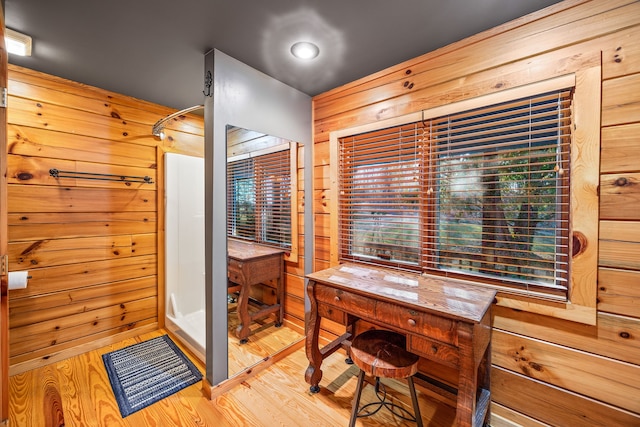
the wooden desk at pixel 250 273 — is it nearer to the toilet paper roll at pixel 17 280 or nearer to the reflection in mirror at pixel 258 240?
the reflection in mirror at pixel 258 240

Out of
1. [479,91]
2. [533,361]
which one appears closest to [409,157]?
[479,91]

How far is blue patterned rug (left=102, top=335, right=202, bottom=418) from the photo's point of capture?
5.81 ft

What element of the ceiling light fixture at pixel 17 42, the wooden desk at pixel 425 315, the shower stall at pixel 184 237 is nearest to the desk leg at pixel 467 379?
the wooden desk at pixel 425 315

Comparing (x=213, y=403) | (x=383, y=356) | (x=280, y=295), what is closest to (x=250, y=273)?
(x=280, y=295)

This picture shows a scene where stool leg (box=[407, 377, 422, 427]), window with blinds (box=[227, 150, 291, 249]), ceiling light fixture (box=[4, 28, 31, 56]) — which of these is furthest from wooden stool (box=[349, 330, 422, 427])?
ceiling light fixture (box=[4, 28, 31, 56])

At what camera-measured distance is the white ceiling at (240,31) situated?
138 centimetres

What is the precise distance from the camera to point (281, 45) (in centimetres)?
170

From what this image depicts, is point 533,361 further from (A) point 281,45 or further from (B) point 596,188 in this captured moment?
(A) point 281,45

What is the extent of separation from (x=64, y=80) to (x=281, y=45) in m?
1.89

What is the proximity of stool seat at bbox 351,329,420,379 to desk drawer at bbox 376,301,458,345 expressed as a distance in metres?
0.17

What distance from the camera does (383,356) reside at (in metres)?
1.44

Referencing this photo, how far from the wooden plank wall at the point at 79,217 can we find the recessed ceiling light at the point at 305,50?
166 cm

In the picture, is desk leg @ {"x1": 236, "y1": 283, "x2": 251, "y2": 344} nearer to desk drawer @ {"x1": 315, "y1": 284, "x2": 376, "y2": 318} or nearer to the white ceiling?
desk drawer @ {"x1": 315, "y1": 284, "x2": 376, "y2": 318}

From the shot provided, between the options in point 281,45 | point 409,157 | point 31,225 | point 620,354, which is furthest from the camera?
point 31,225
